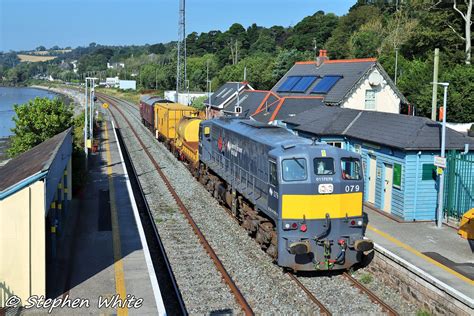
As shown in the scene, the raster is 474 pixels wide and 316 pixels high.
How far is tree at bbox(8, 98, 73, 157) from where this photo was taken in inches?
974

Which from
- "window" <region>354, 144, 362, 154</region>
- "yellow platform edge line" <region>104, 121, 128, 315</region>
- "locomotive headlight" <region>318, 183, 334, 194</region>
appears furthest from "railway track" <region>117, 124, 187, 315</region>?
"window" <region>354, 144, 362, 154</region>

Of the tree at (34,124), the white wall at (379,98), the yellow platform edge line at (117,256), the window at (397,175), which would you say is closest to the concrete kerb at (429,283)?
the window at (397,175)

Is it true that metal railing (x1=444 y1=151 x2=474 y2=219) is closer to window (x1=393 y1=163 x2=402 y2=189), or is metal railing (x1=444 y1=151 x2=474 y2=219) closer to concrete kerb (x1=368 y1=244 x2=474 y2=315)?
window (x1=393 y1=163 x2=402 y2=189)

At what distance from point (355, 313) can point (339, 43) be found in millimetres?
71371

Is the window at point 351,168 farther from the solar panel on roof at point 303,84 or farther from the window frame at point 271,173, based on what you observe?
the solar panel on roof at point 303,84

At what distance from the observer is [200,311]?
1184 centimetres

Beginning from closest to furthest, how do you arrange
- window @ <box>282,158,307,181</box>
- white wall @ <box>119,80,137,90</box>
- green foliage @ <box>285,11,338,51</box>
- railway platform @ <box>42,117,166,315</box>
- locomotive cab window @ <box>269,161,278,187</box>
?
1. railway platform @ <box>42,117,166,315</box>
2. window @ <box>282,158,307,181</box>
3. locomotive cab window @ <box>269,161,278,187</box>
4. green foliage @ <box>285,11,338,51</box>
5. white wall @ <box>119,80,137,90</box>

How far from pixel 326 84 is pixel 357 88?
10.1 feet

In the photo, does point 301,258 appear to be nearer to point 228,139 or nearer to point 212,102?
point 228,139

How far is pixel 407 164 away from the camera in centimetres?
1784

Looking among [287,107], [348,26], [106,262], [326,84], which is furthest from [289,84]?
[348,26]

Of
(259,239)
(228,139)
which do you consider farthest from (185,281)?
(228,139)

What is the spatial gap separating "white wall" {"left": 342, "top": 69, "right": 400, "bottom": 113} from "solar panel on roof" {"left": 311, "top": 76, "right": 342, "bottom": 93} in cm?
209

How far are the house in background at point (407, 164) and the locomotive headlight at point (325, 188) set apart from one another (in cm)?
525
